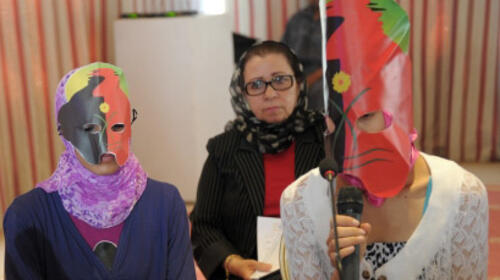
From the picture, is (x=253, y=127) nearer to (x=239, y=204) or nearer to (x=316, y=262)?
(x=239, y=204)

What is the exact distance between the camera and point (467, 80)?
4285 millimetres

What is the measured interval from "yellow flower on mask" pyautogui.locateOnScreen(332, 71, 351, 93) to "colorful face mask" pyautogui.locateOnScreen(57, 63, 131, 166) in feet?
1.78

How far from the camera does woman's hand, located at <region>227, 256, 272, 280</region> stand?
1700mm

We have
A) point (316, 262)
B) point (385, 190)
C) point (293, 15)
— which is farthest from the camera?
point (293, 15)

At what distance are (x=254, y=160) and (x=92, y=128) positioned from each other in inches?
28.6

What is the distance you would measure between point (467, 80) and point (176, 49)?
2.34m

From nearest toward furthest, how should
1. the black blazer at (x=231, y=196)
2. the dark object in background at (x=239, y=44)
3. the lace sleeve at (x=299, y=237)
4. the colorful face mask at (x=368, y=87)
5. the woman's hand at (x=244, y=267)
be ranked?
1. the colorful face mask at (x=368, y=87)
2. the lace sleeve at (x=299, y=237)
3. the woman's hand at (x=244, y=267)
4. the black blazer at (x=231, y=196)
5. the dark object in background at (x=239, y=44)

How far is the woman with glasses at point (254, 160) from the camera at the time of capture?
6.10 feet

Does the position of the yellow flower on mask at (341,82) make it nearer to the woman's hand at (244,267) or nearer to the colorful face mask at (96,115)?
the colorful face mask at (96,115)

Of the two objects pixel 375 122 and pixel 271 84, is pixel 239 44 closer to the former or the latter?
pixel 271 84

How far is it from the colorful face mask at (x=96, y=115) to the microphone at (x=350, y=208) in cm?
60

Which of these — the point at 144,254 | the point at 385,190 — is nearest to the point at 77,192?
the point at 144,254

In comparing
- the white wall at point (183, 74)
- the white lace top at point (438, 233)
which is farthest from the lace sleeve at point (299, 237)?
the white wall at point (183, 74)

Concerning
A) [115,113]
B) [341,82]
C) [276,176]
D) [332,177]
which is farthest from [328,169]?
[276,176]
